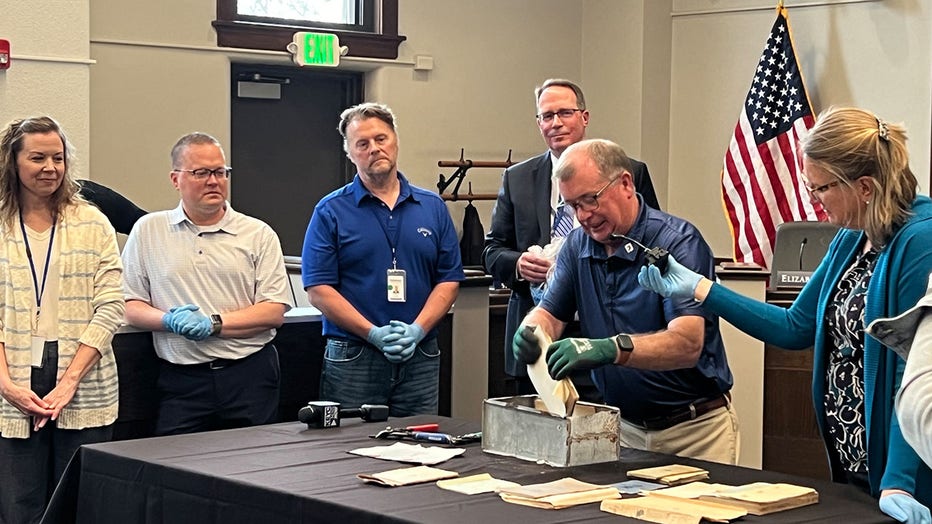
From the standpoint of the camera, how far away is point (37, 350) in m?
3.59

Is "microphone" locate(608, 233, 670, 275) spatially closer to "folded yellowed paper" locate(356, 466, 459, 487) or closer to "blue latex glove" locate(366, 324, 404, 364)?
"folded yellowed paper" locate(356, 466, 459, 487)

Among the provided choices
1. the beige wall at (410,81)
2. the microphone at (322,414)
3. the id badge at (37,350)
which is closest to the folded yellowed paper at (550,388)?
the microphone at (322,414)

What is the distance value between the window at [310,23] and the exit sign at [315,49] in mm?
99

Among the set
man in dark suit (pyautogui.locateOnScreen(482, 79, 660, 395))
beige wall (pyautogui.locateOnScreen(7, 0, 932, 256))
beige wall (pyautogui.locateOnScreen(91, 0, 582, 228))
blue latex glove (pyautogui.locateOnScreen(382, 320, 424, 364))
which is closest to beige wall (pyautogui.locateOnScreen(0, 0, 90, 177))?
beige wall (pyautogui.locateOnScreen(7, 0, 932, 256))

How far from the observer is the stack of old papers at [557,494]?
2.33 meters

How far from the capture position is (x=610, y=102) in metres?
8.48

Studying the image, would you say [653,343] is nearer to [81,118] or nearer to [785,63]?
[81,118]

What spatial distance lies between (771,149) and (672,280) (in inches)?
196

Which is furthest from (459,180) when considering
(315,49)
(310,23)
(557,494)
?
(557,494)

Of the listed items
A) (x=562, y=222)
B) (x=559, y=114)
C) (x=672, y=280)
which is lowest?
(x=672, y=280)

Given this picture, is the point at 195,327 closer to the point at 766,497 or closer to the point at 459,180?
the point at 766,497

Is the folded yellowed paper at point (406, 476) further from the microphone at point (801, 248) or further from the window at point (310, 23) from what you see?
the window at point (310, 23)

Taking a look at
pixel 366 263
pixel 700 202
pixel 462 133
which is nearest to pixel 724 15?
pixel 700 202

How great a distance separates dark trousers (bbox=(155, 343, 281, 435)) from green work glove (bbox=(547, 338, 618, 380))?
135 cm
